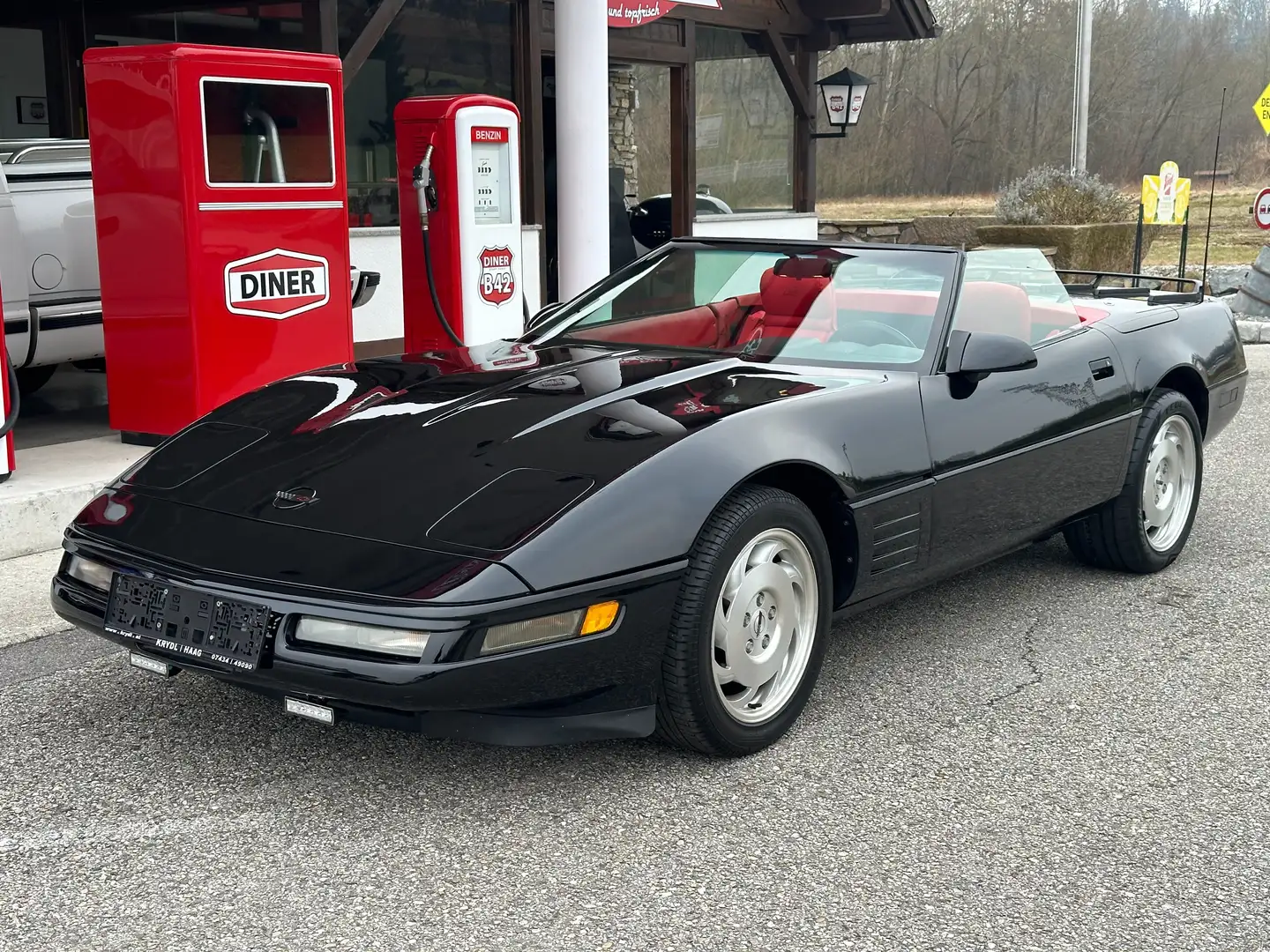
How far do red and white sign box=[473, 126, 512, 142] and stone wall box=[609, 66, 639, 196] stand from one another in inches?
267

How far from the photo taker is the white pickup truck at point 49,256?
6930 millimetres

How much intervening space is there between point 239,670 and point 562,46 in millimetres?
6502

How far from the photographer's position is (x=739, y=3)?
14.2 metres

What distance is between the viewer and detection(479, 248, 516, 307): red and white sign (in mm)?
7848

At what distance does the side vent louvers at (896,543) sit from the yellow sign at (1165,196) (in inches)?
420

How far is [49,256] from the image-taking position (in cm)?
712

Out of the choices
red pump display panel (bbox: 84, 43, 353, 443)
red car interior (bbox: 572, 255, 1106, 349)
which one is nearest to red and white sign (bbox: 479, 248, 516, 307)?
red pump display panel (bbox: 84, 43, 353, 443)

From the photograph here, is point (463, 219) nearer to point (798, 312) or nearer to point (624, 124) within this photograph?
point (798, 312)

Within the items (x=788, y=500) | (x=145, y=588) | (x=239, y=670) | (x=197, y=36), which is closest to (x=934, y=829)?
(x=788, y=500)

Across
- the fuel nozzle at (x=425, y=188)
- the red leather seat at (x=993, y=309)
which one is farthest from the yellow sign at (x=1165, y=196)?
the red leather seat at (x=993, y=309)

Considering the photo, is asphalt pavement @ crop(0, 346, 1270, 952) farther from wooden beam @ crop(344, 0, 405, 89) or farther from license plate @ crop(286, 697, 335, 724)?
wooden beam @ crop(344, 0, 405, 89)

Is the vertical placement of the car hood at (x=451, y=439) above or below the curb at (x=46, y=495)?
above

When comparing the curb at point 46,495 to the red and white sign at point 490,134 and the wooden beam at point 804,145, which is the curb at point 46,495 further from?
the wooden beam at point 804,145

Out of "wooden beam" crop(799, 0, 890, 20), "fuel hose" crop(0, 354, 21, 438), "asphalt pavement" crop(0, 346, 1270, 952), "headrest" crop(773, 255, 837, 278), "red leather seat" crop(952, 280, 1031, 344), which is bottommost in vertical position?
"asphalt pavement" crop(0, 346, 1270, 952)
